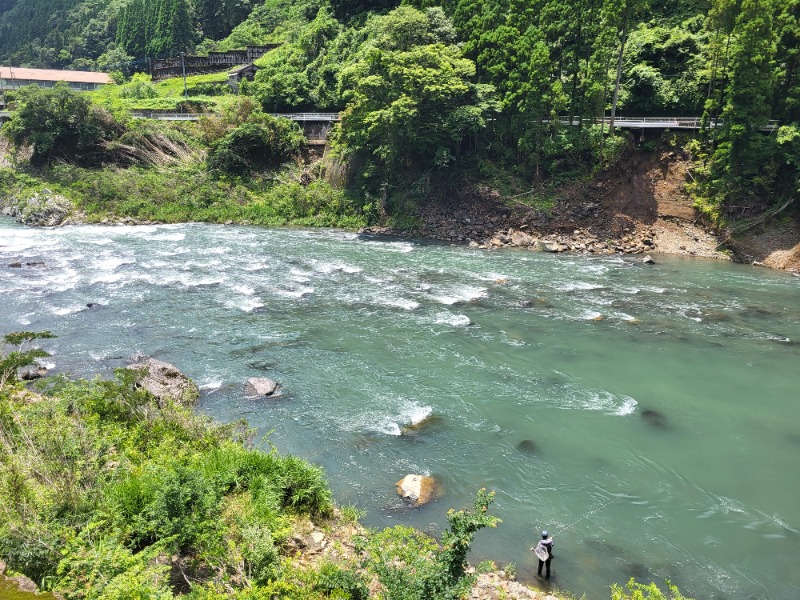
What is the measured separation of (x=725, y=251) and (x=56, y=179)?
55.4 meters

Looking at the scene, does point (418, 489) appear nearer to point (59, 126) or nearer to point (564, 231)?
point (564, 231)

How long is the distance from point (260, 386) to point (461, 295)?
12884 mm

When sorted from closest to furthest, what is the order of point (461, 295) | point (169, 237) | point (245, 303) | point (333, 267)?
point (245, 303) → point (461, 295) → point (333, 267) → point (169, 237)

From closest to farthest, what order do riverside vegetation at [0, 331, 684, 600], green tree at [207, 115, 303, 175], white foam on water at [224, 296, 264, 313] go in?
riverside vegetation at [0, 331, 684, 600]
white foam on water at [224, 296, 264, 313]
green tree at [207, 115, 303, 175]

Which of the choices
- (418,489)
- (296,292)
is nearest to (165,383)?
(418,489)

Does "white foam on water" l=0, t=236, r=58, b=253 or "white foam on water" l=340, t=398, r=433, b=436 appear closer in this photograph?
"white foam on water" l=340, t=398, r=433, b=436

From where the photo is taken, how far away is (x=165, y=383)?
53.0ft

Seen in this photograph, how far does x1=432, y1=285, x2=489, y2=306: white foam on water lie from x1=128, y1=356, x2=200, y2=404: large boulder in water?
12932 mm

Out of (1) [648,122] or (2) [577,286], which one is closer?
(2) [577,286]

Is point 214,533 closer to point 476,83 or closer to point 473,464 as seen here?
point 473,464

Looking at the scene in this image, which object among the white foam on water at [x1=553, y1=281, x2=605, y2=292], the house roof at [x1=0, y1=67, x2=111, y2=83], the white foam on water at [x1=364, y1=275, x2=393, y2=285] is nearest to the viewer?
the white foam on water at [x1=553, y1=281, x2=605, y2=292]

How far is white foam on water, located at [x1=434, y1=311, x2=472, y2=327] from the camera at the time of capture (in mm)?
23219

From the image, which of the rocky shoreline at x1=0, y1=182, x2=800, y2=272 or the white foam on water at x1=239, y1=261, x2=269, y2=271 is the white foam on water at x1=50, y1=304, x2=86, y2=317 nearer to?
the white foam on water at x1=239, y1=261, x2=269, y2=271

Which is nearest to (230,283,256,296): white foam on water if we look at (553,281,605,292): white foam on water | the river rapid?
the river rapid
